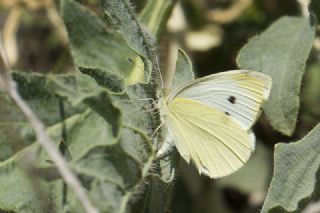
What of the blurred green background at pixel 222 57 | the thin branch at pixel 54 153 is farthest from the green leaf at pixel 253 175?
the thin branch at pixel 54 153

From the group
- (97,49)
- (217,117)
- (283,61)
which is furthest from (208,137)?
(97,49)

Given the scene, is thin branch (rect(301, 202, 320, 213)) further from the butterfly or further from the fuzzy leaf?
the fuzzy leaf

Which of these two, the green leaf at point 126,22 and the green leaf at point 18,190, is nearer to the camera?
the green leaf at point 18,190

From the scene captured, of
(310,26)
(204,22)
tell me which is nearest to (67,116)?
(310,26)

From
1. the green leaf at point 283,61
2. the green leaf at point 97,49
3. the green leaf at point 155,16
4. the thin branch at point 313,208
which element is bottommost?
the thin branch at point 313,208

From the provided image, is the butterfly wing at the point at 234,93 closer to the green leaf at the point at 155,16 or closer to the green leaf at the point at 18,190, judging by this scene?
the green leaf at the point at 155,16

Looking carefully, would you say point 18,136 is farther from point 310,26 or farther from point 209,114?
point 310,26

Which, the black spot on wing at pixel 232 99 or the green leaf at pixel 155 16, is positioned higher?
the green leaf at pixel 155 16
